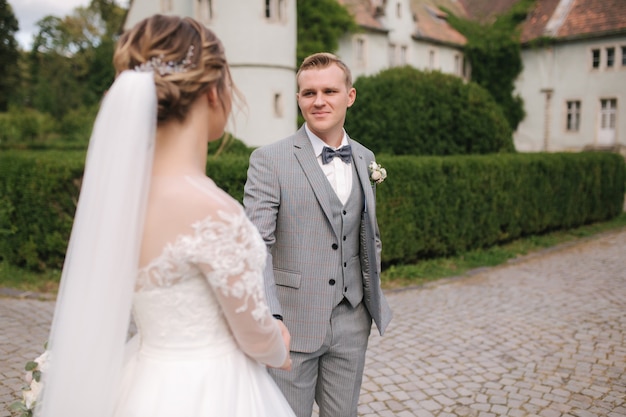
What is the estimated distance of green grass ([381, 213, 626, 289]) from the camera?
8438 mm

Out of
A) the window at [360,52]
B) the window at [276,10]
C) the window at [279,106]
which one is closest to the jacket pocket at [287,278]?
the window at [279,106]

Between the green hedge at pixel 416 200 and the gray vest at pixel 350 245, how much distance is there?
4961 mm

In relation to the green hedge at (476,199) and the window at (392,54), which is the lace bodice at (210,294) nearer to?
the green hedge at (476,199)

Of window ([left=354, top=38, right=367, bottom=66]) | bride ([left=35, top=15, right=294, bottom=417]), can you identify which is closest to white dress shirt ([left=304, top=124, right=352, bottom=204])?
bride ([left=35, top=15, right=294, bottom=417])

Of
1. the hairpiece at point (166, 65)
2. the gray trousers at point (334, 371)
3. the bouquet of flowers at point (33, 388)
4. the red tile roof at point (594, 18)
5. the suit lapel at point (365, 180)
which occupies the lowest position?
the gray trousers at point (334, 371)

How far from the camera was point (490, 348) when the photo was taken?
561 cm

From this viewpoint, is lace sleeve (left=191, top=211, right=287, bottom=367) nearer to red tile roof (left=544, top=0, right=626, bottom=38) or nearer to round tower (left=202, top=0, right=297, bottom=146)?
round tower (left=202, top=0, right=297, bottom=146)

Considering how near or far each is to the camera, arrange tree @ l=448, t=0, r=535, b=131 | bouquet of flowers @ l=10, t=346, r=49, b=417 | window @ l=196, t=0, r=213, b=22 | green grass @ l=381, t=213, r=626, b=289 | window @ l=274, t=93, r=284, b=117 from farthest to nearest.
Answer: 1. tree @ l=448, t=0, r=535, b=131
2. window @ l=274, t=93, r=284, b=117
3. window @ l=196, t=0, r=213, b=22
4. green grass @ l=381, t=213, r=626, b=289
5. bouquet of flowers @ l=10, t=346, r=49, b=417

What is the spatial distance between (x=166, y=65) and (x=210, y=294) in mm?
669

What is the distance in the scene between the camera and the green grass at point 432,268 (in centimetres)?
780

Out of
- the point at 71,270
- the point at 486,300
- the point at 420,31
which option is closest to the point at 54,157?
the point at 486,300

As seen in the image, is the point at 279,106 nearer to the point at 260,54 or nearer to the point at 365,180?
the point at 260,54

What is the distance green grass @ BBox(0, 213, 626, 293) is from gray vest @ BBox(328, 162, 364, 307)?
5.30 metres

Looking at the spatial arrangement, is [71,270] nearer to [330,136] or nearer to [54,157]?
[330,136]
